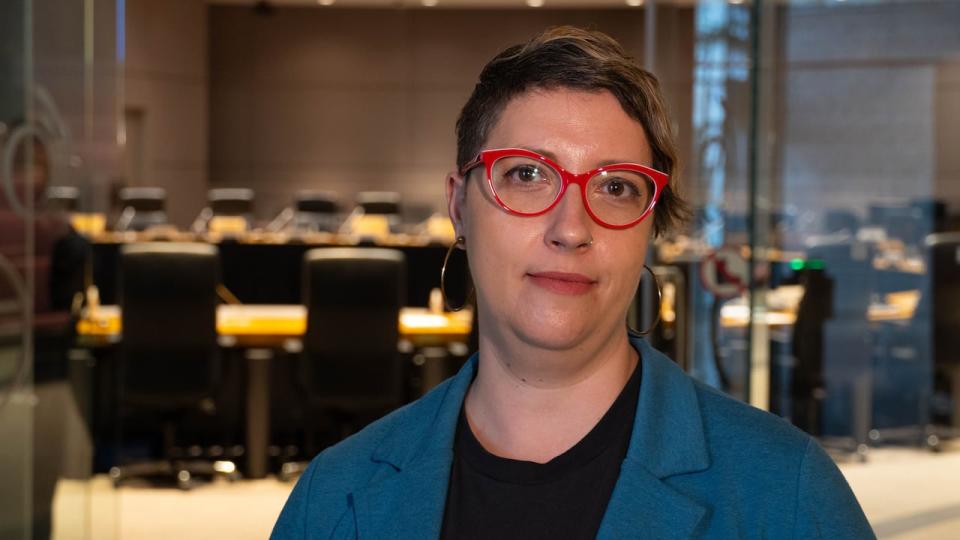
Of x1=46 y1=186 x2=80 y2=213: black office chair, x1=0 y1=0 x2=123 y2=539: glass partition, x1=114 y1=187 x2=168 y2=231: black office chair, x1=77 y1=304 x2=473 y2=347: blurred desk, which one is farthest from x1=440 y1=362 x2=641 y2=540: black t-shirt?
x1=114 y1=187 x2=168 y2=231: black office chair

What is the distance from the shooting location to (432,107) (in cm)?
1345

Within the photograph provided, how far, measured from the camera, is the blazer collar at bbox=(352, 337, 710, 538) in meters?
1.06

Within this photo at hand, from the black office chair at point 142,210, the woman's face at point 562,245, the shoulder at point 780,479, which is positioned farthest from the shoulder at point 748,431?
the black office chair at point 142,210

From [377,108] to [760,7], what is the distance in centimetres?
1040

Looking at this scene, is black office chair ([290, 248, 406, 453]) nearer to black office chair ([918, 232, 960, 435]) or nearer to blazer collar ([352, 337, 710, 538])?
black office chair ([918, 232, 960, 435])

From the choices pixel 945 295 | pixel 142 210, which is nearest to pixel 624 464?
pixel 945 295

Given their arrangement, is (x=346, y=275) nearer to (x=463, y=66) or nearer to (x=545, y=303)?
(x=545, y=303)

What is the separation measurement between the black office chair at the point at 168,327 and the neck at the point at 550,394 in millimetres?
4533

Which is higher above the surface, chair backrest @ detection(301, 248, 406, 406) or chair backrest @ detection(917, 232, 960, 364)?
chair backrest @ detection(917, 232, 960, 364)

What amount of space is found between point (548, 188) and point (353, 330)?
177 inches

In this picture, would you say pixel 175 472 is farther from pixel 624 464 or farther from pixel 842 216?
pixel 624 464

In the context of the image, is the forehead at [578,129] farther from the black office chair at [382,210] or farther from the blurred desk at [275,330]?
the black office chair at [382,210]

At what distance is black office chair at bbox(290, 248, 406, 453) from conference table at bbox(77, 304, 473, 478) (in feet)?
0.31

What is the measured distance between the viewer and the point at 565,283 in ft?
3.59
